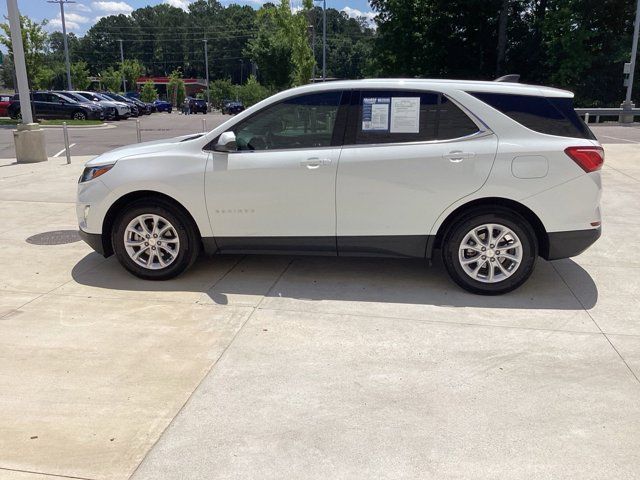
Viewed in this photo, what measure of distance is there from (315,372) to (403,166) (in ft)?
6.58

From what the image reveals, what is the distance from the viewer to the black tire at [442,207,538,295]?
194 inches

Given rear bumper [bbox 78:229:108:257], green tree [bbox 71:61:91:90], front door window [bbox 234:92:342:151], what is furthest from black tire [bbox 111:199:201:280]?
green tree [bbox 71:61:91:90]

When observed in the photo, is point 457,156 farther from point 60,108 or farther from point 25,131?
point 60,108

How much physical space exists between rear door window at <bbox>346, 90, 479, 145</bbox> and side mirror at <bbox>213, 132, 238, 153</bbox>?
3.26 feet

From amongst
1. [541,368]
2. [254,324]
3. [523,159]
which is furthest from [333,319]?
[523,159]

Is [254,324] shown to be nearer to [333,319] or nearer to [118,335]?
[333,319]

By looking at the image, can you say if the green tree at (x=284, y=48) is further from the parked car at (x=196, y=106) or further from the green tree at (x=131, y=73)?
→ the green tree at (x=131, y=73)

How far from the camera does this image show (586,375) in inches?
146

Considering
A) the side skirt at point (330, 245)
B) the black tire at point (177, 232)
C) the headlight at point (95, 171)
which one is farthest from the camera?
the headlight at point (95, 171)

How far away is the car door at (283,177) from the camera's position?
5051 millimetres

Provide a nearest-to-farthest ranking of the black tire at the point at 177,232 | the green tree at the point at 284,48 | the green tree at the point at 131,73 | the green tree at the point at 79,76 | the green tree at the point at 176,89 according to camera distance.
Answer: the black tire at the point at 177,232, the green tree at the point at 284,48, the green tree at the point at 79,76, the green tree at the point at 131,73, the green tree at the point at 176,89

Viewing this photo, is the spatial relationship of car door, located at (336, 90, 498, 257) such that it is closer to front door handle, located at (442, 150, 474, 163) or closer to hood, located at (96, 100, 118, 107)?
front door handle, located at (442, 150, 474, 163)

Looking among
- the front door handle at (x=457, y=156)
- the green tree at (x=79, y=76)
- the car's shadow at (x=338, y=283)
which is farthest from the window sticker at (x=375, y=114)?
the green tree at (x=79, y=76)

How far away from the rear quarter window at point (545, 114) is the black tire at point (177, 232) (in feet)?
9.43
